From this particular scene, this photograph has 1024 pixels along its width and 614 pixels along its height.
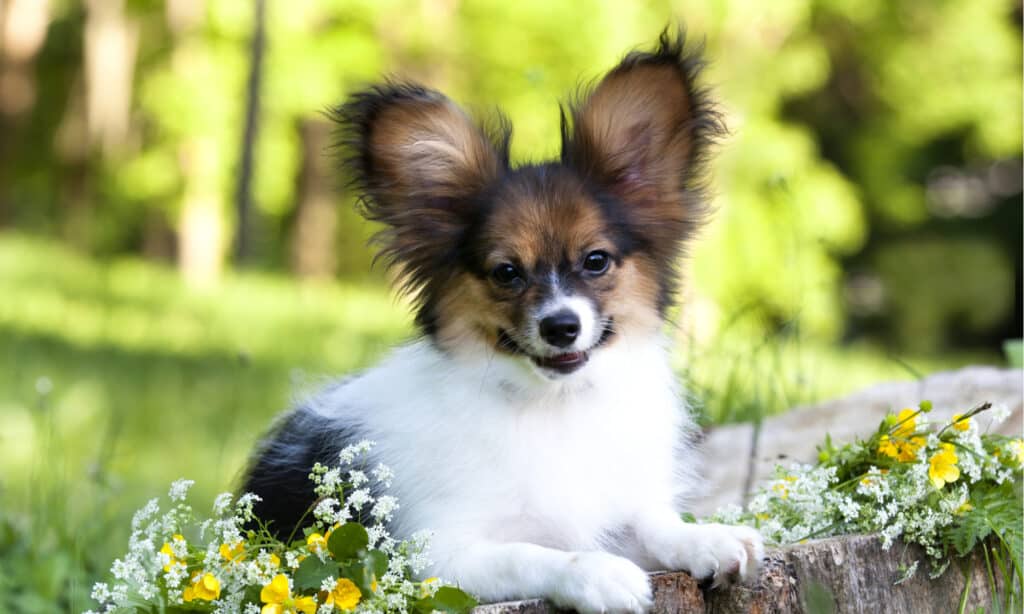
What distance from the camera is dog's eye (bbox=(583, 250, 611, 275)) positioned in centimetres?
329

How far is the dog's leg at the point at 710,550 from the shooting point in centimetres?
273

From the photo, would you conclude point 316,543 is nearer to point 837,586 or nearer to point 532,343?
point 532,343

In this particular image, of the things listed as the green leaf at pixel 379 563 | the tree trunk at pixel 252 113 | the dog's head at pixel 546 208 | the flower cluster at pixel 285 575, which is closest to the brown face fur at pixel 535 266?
the dog's head at pixel 546 208

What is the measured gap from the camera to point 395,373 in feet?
11.4

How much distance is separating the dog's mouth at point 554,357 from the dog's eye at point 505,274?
137 mm

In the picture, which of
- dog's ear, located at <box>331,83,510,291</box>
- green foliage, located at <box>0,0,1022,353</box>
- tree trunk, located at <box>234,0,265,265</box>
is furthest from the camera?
green foliage, located at <box>0,0,1022,353</box>

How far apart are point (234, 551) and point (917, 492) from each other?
1.72 m

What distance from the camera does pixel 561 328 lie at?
3098 mm

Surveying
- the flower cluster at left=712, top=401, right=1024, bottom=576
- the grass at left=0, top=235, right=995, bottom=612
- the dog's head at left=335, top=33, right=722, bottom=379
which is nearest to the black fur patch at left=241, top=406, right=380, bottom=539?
the dog's head at left=335, top=33, right=722, bottom=379

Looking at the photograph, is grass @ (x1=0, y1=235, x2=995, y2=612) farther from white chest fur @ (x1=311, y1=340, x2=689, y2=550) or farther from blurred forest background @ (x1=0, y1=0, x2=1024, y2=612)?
white chest fur @ (x1=311, y1=340, x2=689, y2=550)

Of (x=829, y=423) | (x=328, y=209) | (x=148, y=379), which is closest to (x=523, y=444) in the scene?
(x=829, y=423)

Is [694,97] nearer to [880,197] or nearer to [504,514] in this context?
[504,514]

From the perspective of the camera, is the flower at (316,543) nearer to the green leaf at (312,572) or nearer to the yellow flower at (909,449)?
→ the green leaf at (312,572)

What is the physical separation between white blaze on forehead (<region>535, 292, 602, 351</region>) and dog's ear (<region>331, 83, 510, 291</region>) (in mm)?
385
